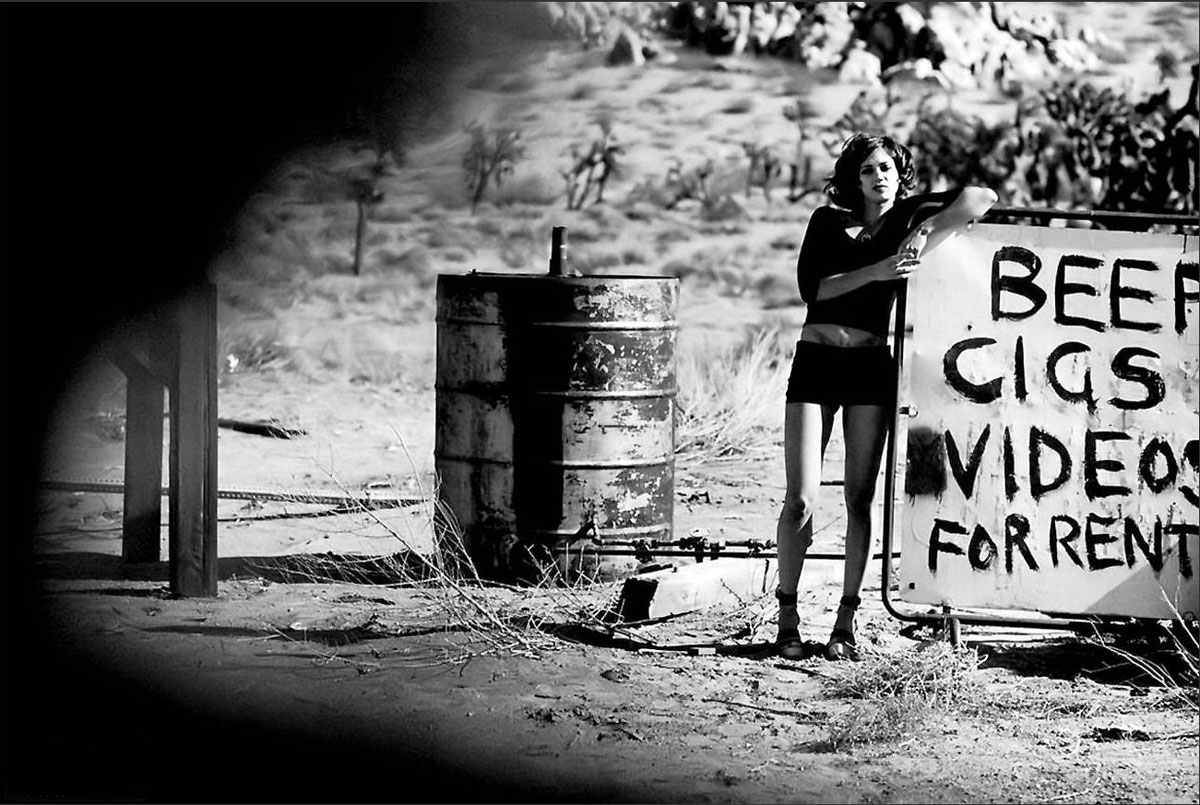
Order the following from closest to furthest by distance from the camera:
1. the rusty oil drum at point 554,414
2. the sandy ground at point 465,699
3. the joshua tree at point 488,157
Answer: the sandy ground at point 465,699, the rusty oil drum at point 554,414, the joshua tree at point 488,157

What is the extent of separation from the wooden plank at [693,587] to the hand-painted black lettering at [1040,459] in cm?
138

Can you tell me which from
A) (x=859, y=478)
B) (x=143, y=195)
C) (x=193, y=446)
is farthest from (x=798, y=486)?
(x=143, y=195)

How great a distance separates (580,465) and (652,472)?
0.37 m

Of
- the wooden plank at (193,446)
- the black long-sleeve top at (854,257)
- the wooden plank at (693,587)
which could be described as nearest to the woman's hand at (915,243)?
the black long-sleeve top at (854,257)

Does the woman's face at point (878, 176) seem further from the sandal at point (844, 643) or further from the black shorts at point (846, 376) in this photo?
the sandal at point (844, 643)

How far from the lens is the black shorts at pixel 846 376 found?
5.59 meters

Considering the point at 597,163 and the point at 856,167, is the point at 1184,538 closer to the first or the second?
the point at 856,167

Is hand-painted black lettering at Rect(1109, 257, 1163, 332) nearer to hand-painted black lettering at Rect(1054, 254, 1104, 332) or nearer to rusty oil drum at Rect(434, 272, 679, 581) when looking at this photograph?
hand-painted black lettering at Rect(1054, 254, 1104, 332)

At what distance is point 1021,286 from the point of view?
5.44 metres

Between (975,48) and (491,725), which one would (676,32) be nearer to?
(975,48)

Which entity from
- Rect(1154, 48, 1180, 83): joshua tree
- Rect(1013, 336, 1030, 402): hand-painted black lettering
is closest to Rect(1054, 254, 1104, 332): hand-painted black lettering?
Rect(1013, 336, 1030, 402): hand-painted black lettering

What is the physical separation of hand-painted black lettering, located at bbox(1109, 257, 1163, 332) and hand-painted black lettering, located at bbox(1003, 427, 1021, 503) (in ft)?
1.71

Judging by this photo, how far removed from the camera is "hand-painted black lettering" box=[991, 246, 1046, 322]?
17.8 feet

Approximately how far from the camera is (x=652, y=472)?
23.5ft
